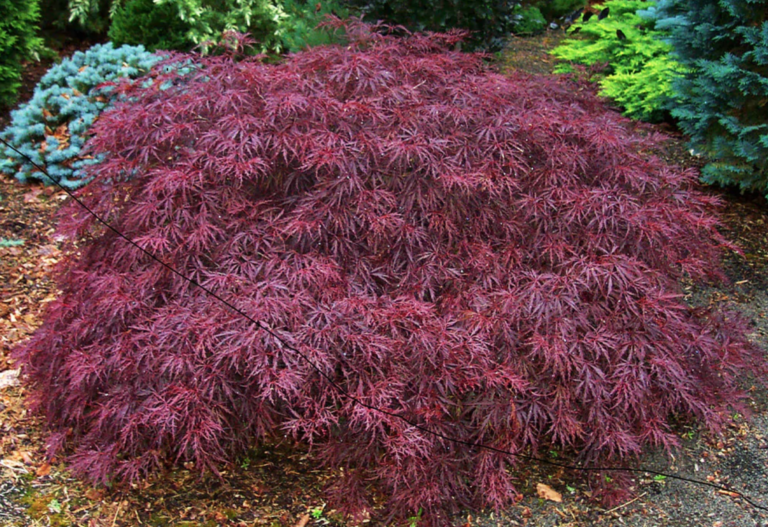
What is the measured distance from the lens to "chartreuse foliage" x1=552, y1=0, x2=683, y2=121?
539 cm

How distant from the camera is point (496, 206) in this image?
9.25 ft

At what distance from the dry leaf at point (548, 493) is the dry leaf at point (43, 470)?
6.59 ft

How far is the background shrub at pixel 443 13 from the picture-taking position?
5.12 metres

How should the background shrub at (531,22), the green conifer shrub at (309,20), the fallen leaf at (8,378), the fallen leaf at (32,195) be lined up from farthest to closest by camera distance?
the background shrub at (531,22)
the green conifer shrub at (309,20)
the fallen leaf at (32,195)
the fallen leaf at (8,378)

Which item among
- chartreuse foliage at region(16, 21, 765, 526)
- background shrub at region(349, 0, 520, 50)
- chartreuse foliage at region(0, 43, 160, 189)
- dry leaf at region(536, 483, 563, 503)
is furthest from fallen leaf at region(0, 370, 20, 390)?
background shrub at region(349, 0, 520, 50)

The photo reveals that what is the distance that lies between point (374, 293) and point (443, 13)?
336cm

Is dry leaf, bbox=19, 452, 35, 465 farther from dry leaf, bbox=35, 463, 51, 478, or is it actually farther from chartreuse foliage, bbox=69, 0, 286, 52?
chartreuse foliage, bbox=69, 0, 286, 52

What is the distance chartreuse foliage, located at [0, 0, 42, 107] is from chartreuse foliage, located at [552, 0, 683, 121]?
4517 mm

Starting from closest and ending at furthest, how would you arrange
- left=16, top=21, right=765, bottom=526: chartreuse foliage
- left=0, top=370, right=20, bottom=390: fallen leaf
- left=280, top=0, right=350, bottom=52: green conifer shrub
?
left=16, top=21, right=765, bottom=526: chartreuse foliage → left=0, top=370, right=20, bottom=390: fallen leaf → left=280, top=0, right=350, bottom=52: green conifer shrub

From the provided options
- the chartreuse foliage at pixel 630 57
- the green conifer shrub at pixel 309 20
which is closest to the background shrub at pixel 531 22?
the chartreuse foliage at pixel 630 57

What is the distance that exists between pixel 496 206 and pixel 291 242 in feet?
2.84

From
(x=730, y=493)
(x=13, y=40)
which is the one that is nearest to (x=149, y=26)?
(x=13, y=40)

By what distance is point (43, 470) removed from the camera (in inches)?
109

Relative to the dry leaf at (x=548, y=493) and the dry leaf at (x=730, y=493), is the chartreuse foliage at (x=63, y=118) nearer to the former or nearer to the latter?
the dry leaf at (x=548, y=493)
